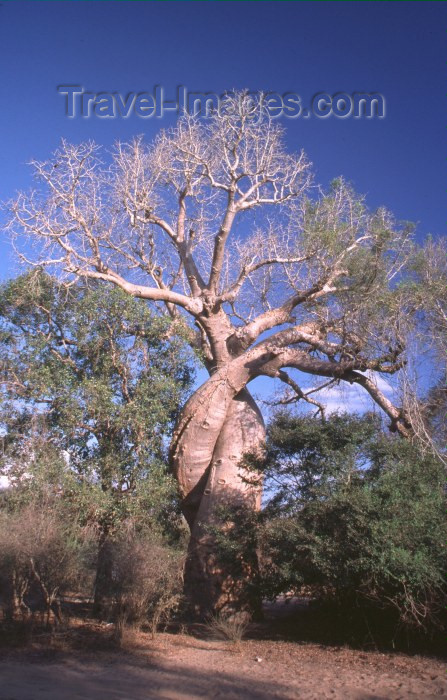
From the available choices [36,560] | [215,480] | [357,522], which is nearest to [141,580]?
[36,560]

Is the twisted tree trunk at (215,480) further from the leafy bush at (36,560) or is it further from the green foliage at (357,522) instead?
the leafy bush at (36,560)

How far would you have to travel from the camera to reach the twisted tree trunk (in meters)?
9.22

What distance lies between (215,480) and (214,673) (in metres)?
3.60

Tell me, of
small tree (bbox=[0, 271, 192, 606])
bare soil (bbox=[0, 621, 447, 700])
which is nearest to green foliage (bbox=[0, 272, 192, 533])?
small tree (bbox=[0, 271, 192, 606])

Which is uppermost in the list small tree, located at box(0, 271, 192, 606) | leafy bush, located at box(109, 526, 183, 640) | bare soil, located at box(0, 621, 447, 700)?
small tree, located at box(0, 271, 192, 606)

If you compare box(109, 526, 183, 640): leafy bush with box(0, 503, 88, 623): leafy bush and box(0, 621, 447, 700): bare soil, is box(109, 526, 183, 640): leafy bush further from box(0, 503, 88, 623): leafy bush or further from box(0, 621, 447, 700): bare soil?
box(0, 503, 88, 623): leafy bush

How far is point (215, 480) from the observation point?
1000 centimetres

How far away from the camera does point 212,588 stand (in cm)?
940

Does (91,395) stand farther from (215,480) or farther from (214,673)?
(214,673)

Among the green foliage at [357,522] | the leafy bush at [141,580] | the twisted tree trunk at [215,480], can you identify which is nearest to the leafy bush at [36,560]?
the leafy bush at [141,580]

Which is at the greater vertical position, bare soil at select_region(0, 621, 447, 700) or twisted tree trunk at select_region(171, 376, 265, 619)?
twisted tree trunk at select_region(171, 376, 265, 619)

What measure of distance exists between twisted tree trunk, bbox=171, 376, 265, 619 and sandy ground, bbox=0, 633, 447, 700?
4.05 feet

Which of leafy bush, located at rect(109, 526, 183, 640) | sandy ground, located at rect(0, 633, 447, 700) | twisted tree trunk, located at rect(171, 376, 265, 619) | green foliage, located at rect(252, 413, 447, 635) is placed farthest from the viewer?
twisted tree trunk, located at rect(171, 376, 265, 619)

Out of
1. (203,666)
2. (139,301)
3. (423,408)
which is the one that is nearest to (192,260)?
(139,301)
